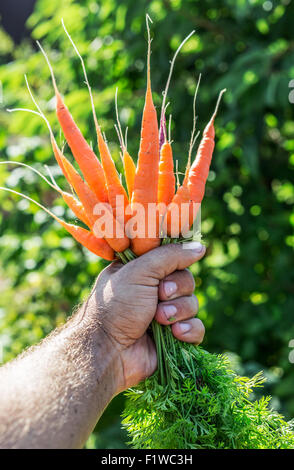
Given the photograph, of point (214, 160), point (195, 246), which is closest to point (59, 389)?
point (195, 246)

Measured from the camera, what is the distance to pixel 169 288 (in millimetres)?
1152

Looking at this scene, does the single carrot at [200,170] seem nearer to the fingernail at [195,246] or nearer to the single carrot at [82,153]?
the fingernail at [195,246]

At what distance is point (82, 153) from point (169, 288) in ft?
1.34

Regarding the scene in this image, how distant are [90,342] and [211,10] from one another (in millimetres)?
2035

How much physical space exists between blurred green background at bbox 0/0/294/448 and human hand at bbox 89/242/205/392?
39.0 inches

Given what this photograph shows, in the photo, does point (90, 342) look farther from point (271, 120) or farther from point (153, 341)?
point (271, 120)

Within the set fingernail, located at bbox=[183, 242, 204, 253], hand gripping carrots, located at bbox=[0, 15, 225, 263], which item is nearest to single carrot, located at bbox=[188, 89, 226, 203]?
hand gripping carrots, located at bbox=[0, 15, 225, 263]

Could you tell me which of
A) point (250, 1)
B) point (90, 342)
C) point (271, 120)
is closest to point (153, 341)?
point (90, 342)

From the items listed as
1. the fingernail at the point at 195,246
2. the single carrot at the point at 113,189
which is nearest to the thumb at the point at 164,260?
the fingernail at the point at 195,246

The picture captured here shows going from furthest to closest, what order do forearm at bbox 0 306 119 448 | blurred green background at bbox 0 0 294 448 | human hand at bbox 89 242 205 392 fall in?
blurred green background at bbox 0 0 294 448
human hand at bbox 89 242 205 392
forearm at bbox 0 306 119 448

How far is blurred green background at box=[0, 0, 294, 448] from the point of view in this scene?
221cm

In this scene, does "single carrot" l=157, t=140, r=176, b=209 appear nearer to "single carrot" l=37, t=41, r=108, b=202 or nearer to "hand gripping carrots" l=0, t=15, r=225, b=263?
"hand gripping carrots" l=0, t=15, r=225, b=263

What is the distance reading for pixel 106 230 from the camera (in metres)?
1.13

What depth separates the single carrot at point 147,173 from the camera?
1.12 meters
